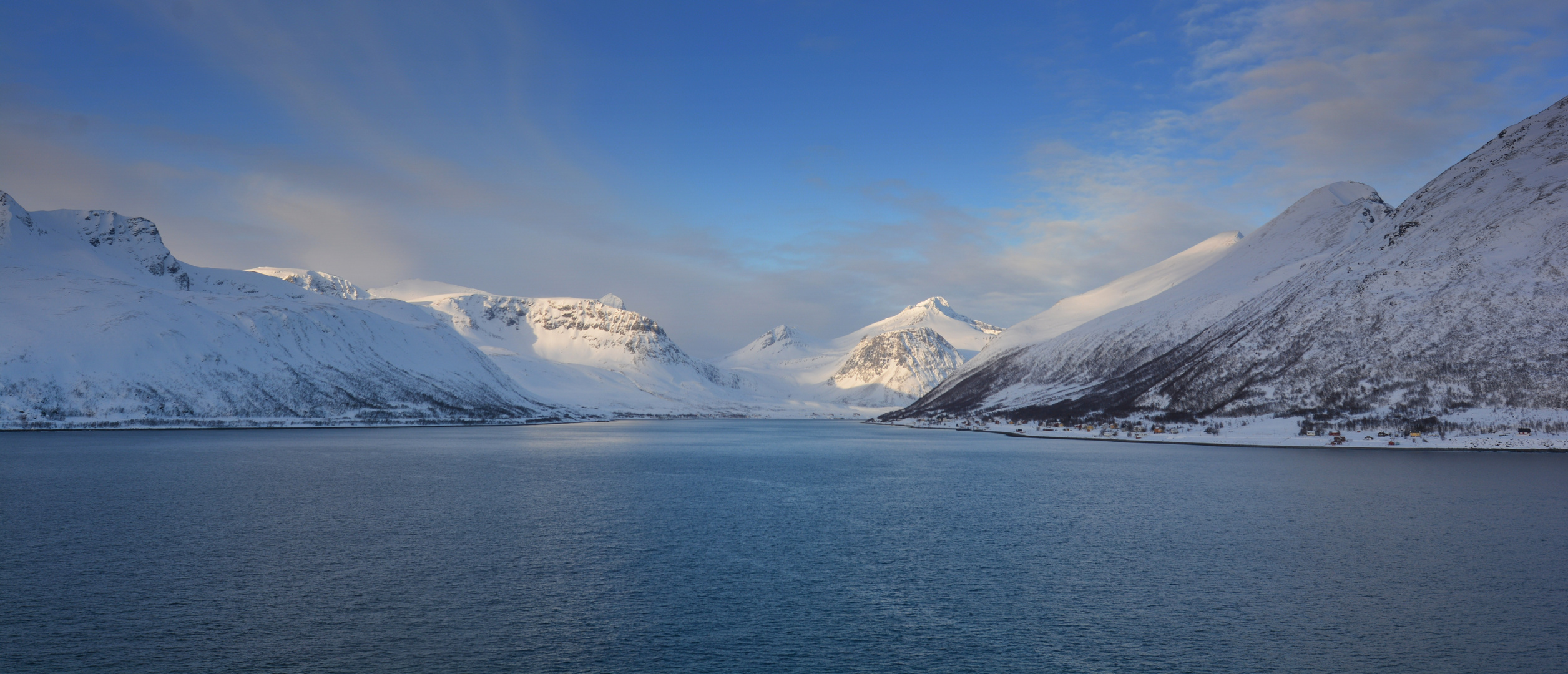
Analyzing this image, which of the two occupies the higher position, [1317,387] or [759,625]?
[1317,387]

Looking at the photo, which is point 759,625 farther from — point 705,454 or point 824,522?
point 705,454

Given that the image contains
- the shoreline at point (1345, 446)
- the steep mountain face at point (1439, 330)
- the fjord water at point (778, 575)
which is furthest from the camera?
the steep mountain face at point (1439, 330)

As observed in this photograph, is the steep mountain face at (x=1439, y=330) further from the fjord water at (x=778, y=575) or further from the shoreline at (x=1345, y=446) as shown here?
the fjord water at (x=778, y=575)

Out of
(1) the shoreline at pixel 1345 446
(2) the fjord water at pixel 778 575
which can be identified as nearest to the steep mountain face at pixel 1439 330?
(1) the shoreline at pixel 1345 446

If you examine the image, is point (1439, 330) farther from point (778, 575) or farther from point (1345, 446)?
point (778, 575)

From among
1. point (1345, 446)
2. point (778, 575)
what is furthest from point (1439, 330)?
point (778, 575)

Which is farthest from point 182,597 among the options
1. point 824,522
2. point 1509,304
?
point 1509,304

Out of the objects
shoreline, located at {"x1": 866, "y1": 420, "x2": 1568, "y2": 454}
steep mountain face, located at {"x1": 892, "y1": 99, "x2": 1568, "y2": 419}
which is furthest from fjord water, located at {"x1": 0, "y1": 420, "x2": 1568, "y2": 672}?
steep mountain face, located at {"x1": 892, "y1": 99, "x2": 1568, "y2": 419}

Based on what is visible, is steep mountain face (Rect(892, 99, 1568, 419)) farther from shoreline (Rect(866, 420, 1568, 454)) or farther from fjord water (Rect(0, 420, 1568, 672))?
fjord water (Rect(0, 420, 1568, 672))

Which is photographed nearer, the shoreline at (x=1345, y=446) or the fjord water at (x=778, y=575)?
the fjord water at (x=778, y=575)
